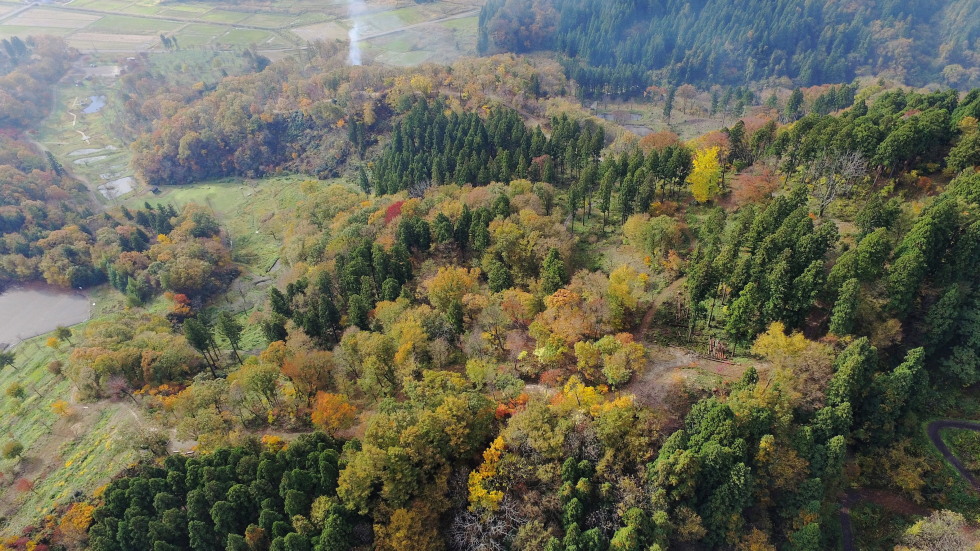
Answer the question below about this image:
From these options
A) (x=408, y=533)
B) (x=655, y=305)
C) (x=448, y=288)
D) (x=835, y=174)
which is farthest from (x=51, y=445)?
(x=835, y=174)

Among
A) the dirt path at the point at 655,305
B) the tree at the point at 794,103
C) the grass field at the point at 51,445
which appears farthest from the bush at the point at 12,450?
the tree at the point at 794,103

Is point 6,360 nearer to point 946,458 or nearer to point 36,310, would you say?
point 36,310

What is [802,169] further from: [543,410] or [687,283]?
[543,410]

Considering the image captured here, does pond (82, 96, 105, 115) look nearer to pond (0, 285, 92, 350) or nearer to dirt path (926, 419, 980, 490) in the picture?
pond (0, 285, 92, 350)

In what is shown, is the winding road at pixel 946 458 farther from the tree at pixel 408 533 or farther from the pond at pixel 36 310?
the pond at pixel 36 310

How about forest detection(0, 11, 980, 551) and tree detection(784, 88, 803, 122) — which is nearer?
forest detection(0, 11, 980, 551)

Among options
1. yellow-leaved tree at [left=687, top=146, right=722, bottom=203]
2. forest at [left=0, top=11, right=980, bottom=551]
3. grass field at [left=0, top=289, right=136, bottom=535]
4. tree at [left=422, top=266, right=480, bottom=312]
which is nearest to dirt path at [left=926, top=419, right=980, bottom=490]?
forest at [left=0, top=11, right=980, bottom=551]
